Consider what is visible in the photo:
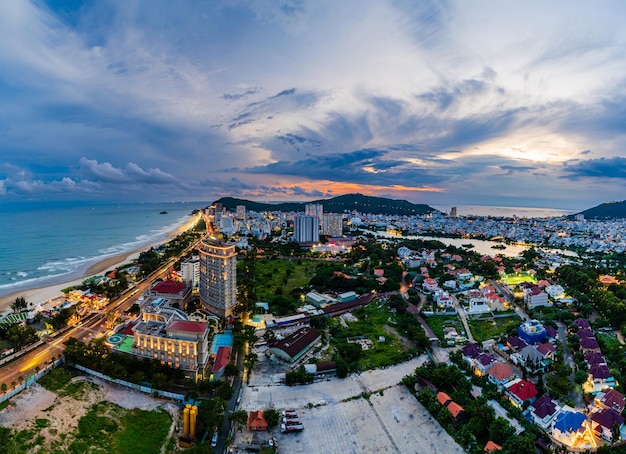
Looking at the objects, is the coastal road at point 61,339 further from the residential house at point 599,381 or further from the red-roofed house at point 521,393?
the residential house at point 599,381

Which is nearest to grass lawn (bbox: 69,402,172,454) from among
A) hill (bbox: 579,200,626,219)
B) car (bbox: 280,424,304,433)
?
car (bbox: 280,424,304,433)

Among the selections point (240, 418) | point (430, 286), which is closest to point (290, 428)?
point (240, 418)

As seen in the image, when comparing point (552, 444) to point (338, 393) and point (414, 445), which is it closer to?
point (414, 445)

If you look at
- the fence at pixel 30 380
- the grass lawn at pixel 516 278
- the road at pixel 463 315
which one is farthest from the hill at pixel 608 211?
the fence at pixel 30 380

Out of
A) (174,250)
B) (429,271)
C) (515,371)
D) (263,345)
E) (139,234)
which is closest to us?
(515,371)

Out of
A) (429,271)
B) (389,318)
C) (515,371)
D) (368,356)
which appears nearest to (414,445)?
(368,356)

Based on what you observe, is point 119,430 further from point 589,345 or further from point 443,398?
point 589,345
